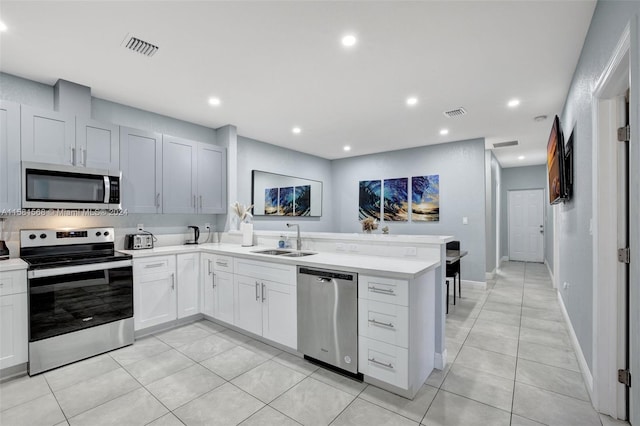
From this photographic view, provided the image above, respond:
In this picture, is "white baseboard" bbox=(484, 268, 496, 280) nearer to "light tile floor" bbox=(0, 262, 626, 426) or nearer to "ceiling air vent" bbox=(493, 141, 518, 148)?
"ceiling air vent" bbox=(493, 141, 518, 148)

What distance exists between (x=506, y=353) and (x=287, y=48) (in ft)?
11.2

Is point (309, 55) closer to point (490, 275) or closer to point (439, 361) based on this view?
point (439, 361)

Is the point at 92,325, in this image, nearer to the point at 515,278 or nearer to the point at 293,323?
the point at 293,323

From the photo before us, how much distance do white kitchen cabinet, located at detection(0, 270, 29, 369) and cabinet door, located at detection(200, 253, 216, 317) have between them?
61.6 inches

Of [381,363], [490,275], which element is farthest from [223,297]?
[490,275]

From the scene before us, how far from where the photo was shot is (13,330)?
241 centimetres

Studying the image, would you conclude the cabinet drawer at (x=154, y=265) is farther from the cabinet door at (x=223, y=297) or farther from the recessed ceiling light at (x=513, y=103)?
the recessed ceiling light at (x=513, y=103)

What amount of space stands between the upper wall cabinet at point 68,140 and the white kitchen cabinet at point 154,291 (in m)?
1.15

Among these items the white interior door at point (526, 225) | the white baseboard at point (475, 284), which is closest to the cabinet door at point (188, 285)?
the white baseboard at point (475, 284)

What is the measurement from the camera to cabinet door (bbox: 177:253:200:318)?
3.52m

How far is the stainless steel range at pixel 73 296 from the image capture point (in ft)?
8.25

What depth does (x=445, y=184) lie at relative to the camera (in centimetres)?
567

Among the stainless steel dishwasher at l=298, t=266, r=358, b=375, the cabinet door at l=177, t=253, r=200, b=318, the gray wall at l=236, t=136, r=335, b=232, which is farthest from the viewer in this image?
the gray wall at l=236, t=136, r=335, b=232

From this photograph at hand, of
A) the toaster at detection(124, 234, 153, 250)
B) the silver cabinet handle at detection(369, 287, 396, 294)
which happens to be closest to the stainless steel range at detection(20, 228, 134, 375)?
the toaster at detection(124, 234, 153, 250)
